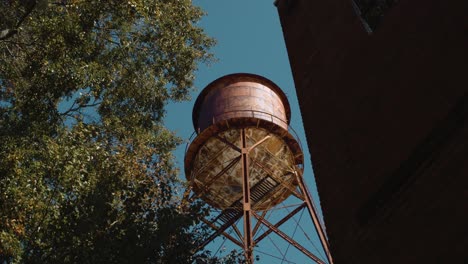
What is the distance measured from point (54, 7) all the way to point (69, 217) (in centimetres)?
432

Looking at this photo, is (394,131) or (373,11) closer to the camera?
(394,131)

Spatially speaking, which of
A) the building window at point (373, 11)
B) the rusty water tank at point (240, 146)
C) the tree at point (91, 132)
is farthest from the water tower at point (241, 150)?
the building window at point (373, 11)

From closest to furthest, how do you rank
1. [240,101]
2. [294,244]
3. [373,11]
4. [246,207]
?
[373,11]
[246,207]
[294,244]
[240,101]

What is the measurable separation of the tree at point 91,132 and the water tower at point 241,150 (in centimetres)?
237

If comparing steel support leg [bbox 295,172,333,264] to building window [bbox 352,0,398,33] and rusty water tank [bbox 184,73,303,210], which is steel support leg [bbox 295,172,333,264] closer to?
rusty water tank [bbox 184,73,303,210]

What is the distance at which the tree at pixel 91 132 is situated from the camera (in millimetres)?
7188

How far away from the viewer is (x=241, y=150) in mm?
14234

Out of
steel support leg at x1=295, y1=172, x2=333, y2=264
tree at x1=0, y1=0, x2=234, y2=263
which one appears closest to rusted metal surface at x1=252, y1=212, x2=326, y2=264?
steel support leg at x1=295, y1=172, x2=333, y2=264

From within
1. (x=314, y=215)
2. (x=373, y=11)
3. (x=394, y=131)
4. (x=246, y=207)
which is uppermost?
(x=314, y=215)

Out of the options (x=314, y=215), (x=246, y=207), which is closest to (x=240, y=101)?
(x=314, y=215)

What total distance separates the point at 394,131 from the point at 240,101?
11928mm

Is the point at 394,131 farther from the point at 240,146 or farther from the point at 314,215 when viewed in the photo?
the point at 240,146

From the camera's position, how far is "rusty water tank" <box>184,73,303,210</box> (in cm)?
1546

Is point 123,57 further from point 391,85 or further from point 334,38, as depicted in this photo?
point 391,85
